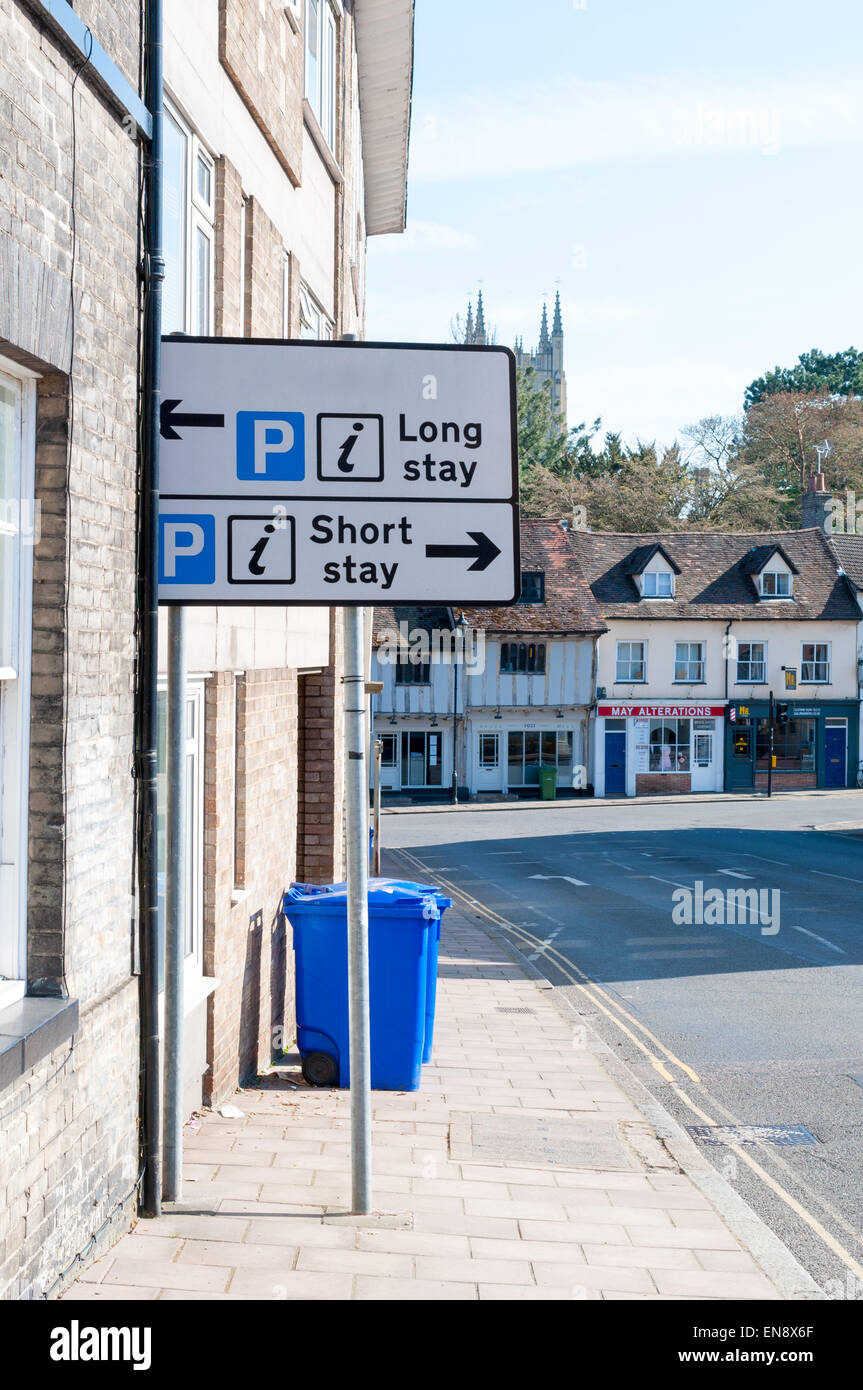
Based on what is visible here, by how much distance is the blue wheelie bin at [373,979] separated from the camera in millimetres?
7656

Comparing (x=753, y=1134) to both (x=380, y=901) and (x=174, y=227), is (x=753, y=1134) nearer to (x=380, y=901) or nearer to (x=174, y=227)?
(x=380, y=901)

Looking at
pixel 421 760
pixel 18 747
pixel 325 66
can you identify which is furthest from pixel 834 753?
pixel 18 747

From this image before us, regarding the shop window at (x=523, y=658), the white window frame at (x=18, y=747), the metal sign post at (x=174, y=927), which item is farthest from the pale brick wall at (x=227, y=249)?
the shop window at (x=523, y=658)

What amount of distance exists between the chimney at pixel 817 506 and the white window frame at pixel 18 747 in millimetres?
48521

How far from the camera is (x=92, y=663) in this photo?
442 centimetres

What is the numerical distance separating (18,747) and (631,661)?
41.2m

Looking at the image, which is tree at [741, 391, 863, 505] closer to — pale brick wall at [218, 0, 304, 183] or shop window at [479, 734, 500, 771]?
shop window at [479, 734, 500, 771]

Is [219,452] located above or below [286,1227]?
above

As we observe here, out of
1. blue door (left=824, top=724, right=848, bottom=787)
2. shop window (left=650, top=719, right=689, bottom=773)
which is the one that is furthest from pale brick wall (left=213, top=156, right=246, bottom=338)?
blue door (left=824, top=724, right=848, bottom=787)

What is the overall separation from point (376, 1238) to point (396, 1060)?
2787mm

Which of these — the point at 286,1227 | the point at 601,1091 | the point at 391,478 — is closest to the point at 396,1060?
the point at 601,1091

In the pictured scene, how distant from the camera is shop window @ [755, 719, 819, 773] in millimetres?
45312

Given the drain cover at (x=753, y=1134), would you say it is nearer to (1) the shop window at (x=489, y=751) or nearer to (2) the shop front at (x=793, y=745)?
(1) the shop window at (x=489, y=751)
